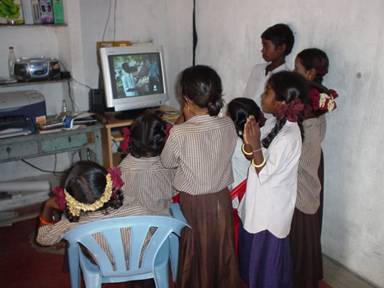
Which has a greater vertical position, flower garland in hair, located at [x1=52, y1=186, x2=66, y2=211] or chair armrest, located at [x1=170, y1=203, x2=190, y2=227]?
flower garland in hair, located at [x1=52, y1=186, x2=66, y2=211]

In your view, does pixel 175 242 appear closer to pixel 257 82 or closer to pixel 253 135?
pixel 253 135

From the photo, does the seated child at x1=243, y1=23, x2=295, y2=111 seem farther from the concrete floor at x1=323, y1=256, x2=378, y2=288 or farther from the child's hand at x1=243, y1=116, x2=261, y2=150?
the concrete floor at x1=323, y1=256, x2=378, y2=288

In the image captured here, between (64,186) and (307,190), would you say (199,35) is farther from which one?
(64,186)

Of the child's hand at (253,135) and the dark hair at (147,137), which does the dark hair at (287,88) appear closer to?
the child's hand at (253,135)

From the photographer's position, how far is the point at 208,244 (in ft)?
5.92

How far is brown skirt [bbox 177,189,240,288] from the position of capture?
1747 mm

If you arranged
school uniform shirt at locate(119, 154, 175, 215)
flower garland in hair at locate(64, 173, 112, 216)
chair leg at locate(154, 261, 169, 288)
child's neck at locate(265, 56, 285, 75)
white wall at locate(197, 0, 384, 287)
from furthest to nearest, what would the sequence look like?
child's neck at locate(265, 56, 285, 75)
white wall at locate(197, 0, 384, 287)
school uniform shirt at locate(119, 154, 175, 215)
chair leg at locate(154, 261, 169, 288)
flower garland in hair at locate(64, 173, 112, 216)

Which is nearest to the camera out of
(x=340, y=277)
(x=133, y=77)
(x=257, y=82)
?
(x=340, y=277)

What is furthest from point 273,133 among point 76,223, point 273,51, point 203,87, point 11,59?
point 11,59

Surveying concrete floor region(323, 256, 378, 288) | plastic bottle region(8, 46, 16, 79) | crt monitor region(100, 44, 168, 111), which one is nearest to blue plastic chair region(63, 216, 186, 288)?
concrete floor region(323, 256, 378, 288)

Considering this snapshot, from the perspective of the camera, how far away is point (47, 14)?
2.90 m

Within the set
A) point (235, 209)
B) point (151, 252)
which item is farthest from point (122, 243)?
point (235, 209)

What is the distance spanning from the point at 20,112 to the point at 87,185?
4.15 ft

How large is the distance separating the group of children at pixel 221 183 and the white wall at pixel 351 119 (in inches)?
9.5
